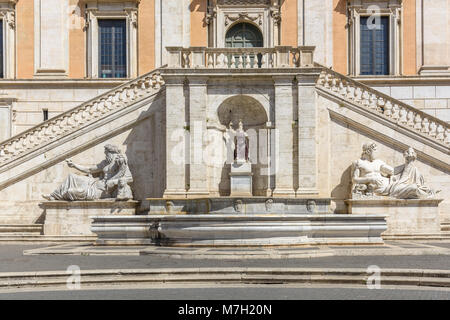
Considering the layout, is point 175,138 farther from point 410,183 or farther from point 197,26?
point 197,26

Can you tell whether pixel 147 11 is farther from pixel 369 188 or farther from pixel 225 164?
pixel 369 188

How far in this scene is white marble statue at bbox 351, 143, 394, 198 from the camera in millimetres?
23391

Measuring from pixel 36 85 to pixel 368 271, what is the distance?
20711mm

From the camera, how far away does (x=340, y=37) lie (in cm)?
3088

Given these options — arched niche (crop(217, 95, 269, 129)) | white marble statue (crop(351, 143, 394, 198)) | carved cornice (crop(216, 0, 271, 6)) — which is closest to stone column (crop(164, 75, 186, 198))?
arched niche (crop(217, 95, 269, 129))

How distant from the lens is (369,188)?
23500mm

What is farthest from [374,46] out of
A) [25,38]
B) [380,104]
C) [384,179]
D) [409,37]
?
[25,38]

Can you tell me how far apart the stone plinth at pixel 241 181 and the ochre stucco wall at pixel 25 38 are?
11.7 m

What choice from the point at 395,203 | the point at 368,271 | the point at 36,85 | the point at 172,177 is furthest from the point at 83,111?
the point at 368,271

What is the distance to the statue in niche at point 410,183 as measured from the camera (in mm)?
23141

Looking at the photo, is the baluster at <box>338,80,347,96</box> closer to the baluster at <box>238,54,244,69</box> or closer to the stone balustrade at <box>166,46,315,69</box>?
the stone balustrade at <box>166,46,315,69</box>

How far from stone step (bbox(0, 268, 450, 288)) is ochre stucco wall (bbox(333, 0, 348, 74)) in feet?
60.1

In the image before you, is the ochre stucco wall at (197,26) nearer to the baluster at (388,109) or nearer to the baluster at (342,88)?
the baluster at (342,88)

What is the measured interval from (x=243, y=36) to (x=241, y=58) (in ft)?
24.2
